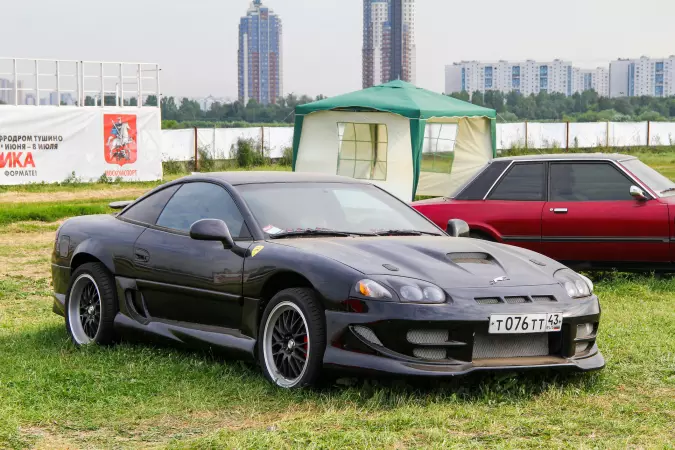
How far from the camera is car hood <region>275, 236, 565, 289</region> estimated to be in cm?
615

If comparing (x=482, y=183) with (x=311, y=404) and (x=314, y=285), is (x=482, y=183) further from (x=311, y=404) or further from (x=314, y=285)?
(x=311, y=404)

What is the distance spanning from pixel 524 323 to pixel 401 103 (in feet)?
54.3

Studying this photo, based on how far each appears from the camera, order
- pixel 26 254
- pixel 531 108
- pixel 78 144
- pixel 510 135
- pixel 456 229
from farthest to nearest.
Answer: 1. pixel 531 108
2. pixel 510 135
3. pixel 78 144
4. pixel 26 254
5. pixel 456 229

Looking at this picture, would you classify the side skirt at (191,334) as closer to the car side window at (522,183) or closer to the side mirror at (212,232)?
the side mirror at (212,232)

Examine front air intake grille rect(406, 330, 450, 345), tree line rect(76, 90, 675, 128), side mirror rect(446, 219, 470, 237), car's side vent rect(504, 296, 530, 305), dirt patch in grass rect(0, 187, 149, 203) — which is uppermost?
tree line rect(76, 90, 675, 128)

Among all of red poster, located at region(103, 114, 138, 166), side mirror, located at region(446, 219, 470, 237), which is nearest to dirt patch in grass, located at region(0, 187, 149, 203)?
red poster, located at region(103, 114, 138, 166)

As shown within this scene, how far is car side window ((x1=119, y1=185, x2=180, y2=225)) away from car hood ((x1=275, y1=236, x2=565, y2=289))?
55.4 inches

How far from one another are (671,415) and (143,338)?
3.60 metres

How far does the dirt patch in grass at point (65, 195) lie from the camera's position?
26.1 meters

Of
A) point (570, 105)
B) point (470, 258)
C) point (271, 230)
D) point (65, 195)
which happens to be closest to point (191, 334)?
point (271, 230)

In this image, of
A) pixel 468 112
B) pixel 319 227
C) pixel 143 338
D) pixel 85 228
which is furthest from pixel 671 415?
pixel 468 112

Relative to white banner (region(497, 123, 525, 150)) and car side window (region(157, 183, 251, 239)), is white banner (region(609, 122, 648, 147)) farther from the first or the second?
car side window (region(157, 183, 251, 239))

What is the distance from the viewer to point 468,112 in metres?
23.3

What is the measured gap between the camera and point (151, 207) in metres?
7.89
